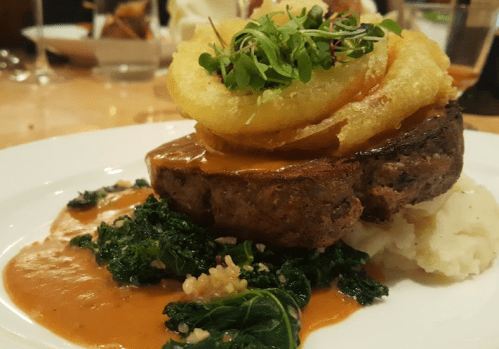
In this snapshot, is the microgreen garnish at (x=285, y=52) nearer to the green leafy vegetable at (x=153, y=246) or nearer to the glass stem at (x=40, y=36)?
the green leafy vegetable at (x=153, y=246)

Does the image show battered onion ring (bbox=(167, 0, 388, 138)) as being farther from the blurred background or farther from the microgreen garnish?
the blurred background

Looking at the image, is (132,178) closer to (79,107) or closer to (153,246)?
(153,246)

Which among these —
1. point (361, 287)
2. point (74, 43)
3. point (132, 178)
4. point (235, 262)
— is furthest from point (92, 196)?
point (74, 43)

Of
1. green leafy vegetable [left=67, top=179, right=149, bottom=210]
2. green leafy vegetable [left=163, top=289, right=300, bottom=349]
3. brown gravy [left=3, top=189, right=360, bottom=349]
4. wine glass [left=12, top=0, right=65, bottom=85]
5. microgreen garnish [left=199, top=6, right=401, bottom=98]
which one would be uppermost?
microgreen garnish [left=199, top=6, right=401, bottom=98]

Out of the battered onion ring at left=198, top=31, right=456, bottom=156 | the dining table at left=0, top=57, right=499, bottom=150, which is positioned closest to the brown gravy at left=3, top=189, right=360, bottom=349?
the battered onion ring at left=198, top=31, right=456, bottom=156

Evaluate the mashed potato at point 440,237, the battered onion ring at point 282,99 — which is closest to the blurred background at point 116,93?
the battered onion ring at point 282,99

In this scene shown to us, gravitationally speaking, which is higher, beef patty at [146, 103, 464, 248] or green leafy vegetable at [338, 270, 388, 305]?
beef patty at [146, 103, 464, 248]
